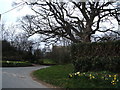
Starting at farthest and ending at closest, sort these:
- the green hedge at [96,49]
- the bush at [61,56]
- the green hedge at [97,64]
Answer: the bush at [61,56] → the green hedge at [96,49] → the green hedge at [97,64]

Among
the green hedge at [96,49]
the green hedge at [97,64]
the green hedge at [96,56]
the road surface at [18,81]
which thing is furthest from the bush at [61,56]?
the road surface at [18,81]

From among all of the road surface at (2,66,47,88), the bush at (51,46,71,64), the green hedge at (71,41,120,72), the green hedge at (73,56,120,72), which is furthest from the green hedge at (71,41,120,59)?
the bush at (51,46,71,64)

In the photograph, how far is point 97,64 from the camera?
13.6 metres

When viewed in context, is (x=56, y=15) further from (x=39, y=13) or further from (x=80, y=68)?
(x=80, y=68)

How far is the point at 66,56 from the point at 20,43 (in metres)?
18.1

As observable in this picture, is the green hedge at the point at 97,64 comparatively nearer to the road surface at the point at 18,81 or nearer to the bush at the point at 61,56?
the road surface at the point at 18,81

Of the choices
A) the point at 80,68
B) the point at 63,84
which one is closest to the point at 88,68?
the point at 80,68

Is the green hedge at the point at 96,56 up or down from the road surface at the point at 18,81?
up

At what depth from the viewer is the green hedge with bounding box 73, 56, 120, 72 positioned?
12.4 meters

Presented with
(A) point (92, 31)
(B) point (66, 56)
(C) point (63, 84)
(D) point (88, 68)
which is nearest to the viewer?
(C) point (63, 84)

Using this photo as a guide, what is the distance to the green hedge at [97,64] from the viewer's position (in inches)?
489

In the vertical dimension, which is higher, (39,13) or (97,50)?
(39,13)

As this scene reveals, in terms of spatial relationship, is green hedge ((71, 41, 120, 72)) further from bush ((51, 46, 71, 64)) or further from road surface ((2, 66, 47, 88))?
bush ((51, 46, 71, 64))

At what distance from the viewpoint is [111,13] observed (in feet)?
74.0
